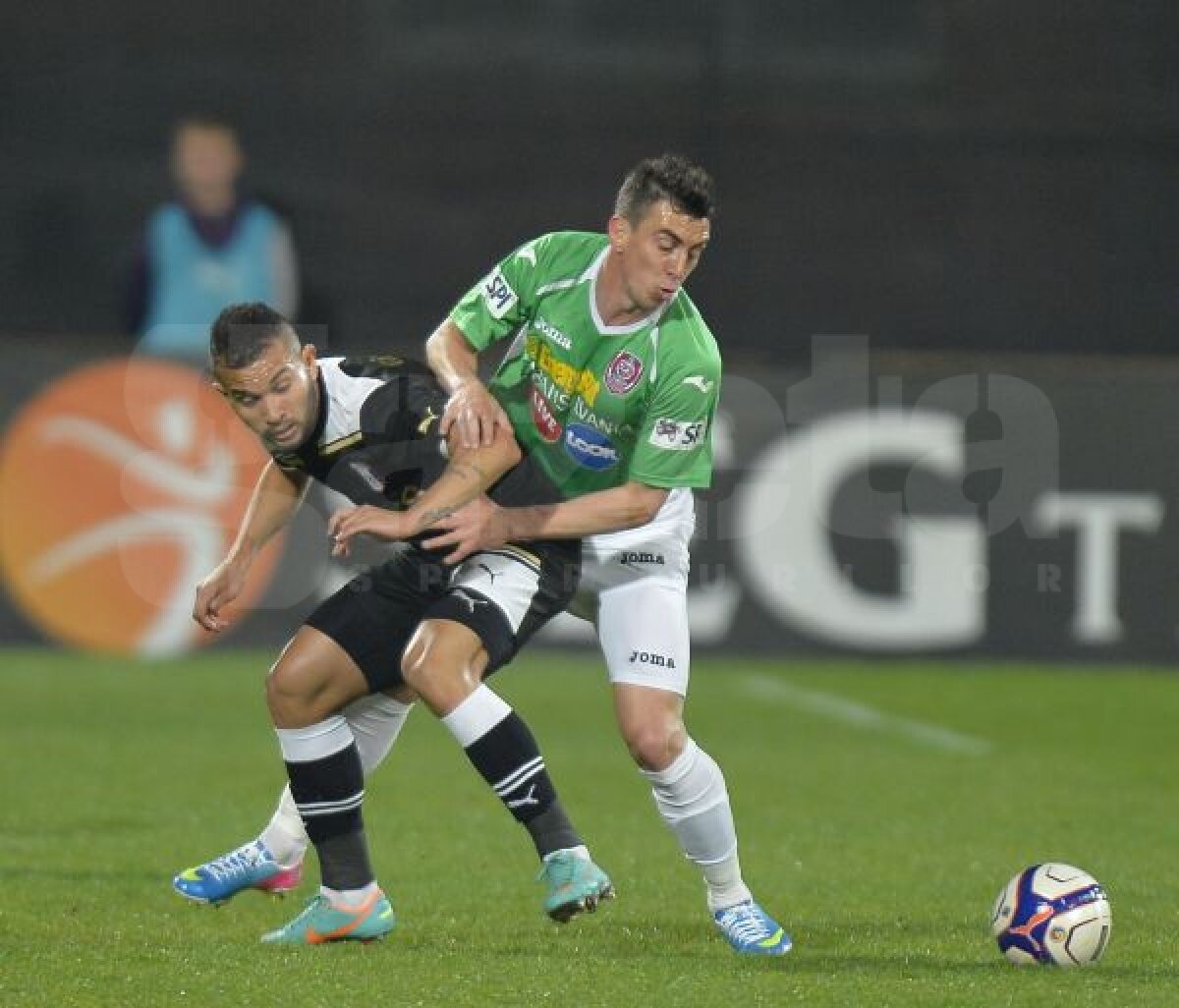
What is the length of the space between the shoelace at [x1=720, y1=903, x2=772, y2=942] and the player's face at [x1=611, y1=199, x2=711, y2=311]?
146cm

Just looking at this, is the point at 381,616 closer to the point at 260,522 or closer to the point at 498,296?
the point at 260,522

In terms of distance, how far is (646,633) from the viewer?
18.8 feet

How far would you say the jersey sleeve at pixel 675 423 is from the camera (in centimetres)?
558

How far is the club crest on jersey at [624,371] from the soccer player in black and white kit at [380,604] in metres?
0.29

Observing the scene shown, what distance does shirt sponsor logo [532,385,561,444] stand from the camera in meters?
5.87

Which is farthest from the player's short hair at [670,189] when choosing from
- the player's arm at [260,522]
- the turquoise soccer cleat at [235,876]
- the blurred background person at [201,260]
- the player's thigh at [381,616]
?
the blurred background person at [201,260]

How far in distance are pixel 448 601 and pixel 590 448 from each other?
548 millimetres

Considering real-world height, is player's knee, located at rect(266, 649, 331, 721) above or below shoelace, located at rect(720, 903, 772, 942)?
above

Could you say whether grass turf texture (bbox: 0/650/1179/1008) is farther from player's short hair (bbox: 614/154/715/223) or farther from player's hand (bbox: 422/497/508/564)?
→ player's short hair (bbox: 614/154/715/223)

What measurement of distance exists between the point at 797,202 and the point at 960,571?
9.16 ft

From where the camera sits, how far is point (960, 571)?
38.8 ft

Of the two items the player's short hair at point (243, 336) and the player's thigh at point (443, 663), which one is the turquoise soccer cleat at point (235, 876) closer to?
the player's thigh at point (443, 663)

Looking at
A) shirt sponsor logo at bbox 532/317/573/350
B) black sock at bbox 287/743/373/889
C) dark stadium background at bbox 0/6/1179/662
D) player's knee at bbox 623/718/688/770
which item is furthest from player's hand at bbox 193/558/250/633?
dark stadium background at bbox 0/6/1179/662

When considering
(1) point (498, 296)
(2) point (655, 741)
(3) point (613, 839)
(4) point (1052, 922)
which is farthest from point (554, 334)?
(3) point (613, 839)
